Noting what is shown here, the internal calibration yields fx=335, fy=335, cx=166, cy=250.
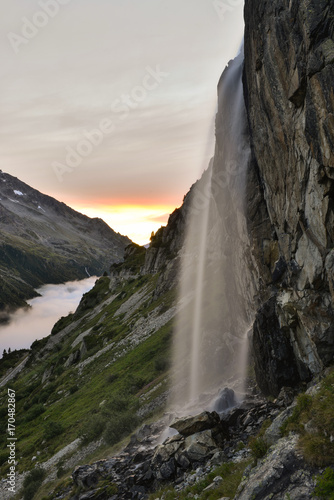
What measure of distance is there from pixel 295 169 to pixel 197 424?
1843cm

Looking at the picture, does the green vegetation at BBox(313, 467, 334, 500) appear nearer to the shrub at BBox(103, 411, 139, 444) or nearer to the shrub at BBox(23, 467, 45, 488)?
the shrub at BBox(103, 411, 139, 444)

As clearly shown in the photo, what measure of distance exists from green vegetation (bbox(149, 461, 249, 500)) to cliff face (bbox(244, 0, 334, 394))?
8.99 meters

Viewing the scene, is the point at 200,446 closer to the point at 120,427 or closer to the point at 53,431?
the point at 120,427

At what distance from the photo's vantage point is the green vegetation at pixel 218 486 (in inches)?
592

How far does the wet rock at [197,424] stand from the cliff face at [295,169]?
20.5 ft

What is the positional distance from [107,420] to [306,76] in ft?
126

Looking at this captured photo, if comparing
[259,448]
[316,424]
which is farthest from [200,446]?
[316,424]

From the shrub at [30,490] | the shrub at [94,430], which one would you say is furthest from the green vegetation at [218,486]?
the shrub at [30,490]

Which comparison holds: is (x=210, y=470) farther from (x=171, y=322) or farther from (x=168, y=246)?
(x=168, y=246)

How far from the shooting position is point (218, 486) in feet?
51.7

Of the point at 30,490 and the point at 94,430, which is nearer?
the point at 30,490

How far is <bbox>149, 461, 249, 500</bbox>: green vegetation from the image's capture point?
49.3ft

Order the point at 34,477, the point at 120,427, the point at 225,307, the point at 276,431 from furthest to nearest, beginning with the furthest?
the point at 225,307
the point at 34,477
the point at 120,427
the point at 276,431

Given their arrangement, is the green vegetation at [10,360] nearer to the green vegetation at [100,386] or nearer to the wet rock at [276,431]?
the green vegetation at [100,386]
